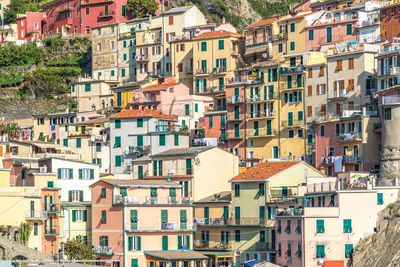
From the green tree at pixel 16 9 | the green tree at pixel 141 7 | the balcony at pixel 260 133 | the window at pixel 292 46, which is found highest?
the green tree at pixel 16 9

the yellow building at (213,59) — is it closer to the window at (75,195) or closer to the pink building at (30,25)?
the window at (75,195)

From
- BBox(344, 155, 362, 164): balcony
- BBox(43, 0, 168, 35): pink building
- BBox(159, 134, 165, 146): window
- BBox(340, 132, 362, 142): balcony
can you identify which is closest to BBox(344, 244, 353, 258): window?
BBox(344, 155, 362, 164): balcony

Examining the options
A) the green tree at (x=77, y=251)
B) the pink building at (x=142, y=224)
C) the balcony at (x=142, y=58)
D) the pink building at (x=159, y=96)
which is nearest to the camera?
the green tree at (x=77, y=251)

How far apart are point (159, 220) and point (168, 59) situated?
3638cm

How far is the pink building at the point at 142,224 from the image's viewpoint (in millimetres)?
90000

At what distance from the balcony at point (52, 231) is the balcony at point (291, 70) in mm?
26677

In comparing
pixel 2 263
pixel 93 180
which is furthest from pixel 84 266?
pixel 93 180

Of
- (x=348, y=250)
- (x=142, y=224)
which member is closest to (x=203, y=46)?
(x=142, y=224)

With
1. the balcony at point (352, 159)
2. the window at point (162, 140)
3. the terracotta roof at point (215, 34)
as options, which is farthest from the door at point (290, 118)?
the terracotta roof at point (215, 34)

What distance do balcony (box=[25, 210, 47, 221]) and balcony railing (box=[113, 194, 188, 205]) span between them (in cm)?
657

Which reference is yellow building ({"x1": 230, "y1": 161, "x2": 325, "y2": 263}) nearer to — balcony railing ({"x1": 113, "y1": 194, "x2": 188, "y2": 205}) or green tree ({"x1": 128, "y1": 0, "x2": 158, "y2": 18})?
balcony railing ({"x1": 113, "y1": 194, "x2": 188, "y2": 205})

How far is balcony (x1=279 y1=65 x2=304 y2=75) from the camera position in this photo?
10375cm

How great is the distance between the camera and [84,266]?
7688 cm

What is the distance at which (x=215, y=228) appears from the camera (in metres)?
95.3
